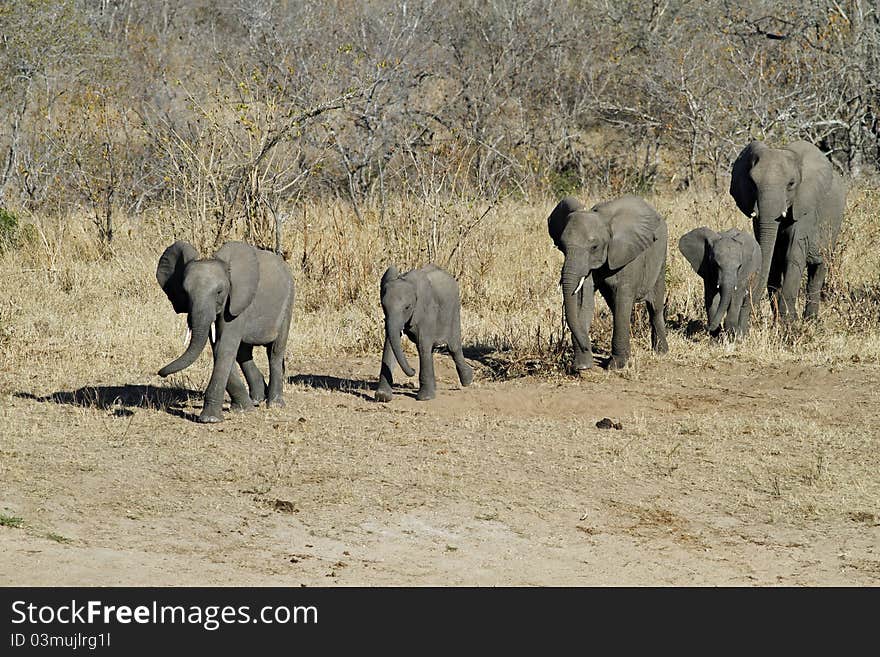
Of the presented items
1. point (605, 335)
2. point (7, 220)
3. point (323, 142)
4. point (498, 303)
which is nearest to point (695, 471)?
point (605, 335)

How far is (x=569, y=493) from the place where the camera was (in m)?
7.84

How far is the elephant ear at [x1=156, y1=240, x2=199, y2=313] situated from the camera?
8922mm

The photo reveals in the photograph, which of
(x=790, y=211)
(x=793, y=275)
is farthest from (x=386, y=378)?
(x=790, y=211)

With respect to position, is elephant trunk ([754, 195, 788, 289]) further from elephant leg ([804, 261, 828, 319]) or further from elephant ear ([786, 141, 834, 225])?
elephant leg ([804, 261, 828, 319])

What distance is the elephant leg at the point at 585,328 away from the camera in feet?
37.1

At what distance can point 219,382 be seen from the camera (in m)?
9.10

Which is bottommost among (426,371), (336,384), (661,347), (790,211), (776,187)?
(336,384)

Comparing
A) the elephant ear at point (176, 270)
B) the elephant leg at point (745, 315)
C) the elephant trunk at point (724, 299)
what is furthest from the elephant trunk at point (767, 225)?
the elephant ear at point (176, 270)

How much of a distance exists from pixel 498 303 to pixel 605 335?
2328 millimetres

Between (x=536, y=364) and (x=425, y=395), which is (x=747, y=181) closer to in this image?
(x=536, y=364)

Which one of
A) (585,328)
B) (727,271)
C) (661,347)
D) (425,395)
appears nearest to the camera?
(425,395)

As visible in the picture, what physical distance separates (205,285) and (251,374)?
1332mm

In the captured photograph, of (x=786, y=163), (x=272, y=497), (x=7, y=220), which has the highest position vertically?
(x=786, y=163)

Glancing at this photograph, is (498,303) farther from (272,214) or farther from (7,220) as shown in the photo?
(7,220)
